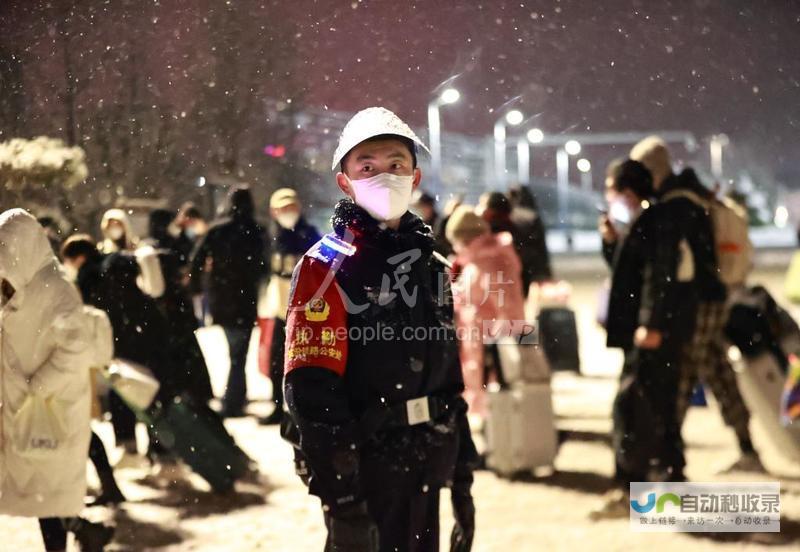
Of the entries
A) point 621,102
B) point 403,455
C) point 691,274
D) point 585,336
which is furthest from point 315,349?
point 585,336

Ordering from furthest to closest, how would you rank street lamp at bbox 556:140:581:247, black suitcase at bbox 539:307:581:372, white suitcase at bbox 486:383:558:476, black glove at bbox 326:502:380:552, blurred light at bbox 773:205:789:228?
black suitcase at bbox 539:307:581:372 → blurred light at bbox 773:205:789:228 → white suitcase at bbox 486:383:558:476 → street lamp at bbox 556:140:581:247 → black glove at bbox 326:502:380:552

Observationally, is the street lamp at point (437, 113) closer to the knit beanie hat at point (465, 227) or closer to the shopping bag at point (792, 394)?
the knit beanie hat at point (465, 227)

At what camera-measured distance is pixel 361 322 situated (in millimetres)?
2008

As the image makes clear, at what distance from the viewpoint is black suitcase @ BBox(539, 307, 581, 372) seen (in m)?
6.70

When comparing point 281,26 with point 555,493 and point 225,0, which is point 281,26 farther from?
point 555,493

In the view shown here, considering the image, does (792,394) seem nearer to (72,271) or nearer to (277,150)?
(277,150)

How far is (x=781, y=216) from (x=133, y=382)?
3.43m

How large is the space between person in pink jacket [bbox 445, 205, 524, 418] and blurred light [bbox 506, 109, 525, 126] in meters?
0.71

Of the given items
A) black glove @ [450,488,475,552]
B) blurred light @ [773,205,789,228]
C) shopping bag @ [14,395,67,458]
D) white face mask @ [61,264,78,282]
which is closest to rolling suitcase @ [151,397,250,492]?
white face mask @ [61,264,78,282]

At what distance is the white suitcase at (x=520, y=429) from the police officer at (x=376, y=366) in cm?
227

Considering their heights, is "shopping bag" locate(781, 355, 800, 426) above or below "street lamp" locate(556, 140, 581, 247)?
below

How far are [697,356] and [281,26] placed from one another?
221 centimetres

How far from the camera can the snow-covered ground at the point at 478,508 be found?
12.0ft

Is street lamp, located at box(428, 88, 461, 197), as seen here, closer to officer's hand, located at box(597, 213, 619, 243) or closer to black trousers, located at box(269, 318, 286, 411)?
officer's hand, located at box(597, 213, 619, 243)
